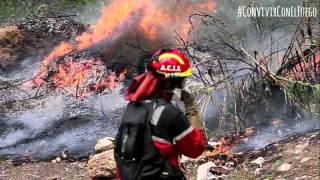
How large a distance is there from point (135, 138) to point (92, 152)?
396cm

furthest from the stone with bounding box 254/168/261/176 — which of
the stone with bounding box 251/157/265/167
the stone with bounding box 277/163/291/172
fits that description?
the stone with bounding box 277/163/291/172

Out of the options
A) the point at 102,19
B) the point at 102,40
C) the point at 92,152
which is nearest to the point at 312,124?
the point at 92,152

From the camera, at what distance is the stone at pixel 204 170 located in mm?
5518

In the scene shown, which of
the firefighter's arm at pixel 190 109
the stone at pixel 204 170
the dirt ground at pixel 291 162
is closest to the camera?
the firefighter's arm at pixel 190 109

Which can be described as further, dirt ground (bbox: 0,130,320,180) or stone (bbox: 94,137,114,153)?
stone (bbox: 94,137,114,153)

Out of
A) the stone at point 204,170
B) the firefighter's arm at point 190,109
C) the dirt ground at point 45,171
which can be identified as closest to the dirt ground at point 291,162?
the stone at point 204,170

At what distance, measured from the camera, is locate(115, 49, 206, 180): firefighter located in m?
3.15

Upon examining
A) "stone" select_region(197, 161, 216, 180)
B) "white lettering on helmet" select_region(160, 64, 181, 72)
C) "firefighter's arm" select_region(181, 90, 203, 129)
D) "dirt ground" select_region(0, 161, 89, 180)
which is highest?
"white lettering on helmet" select_region(160, 64, 181, 72)

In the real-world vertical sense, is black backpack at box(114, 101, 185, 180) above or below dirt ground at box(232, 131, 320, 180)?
above

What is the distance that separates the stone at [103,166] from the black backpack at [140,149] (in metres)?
2.39

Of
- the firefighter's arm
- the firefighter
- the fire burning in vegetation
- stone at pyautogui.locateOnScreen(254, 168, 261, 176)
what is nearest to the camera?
the firefighter

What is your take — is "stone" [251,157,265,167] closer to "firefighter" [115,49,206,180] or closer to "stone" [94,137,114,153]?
"stone" [94,137,114,153]

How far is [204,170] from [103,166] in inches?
42.5

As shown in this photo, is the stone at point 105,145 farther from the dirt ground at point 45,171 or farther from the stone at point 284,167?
the stone at point 284,167
